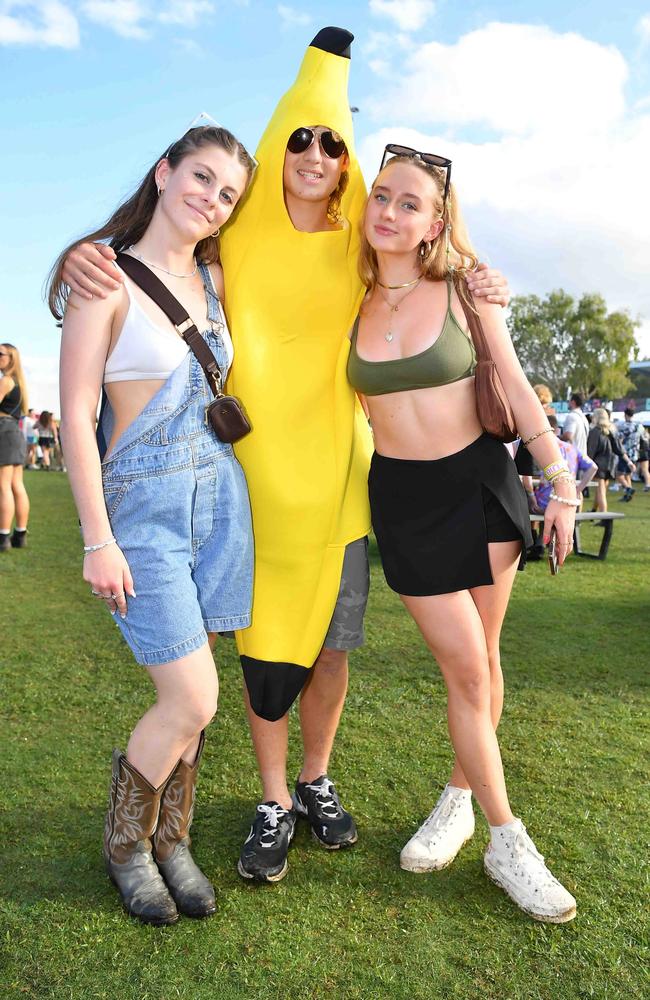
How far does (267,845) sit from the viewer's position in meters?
2.55

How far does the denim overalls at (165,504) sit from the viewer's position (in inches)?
85.6

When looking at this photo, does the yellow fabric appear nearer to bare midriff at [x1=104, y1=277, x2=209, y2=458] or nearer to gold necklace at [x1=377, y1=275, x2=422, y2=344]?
gold necklace at [x1=377, y1=275, x2=422, y2=344]

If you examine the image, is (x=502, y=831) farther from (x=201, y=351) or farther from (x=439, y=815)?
(x=201, y=351)

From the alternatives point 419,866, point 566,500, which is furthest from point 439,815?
point 566,500

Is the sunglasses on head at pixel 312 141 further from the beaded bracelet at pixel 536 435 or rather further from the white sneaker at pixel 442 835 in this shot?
the white sneaker at pixel 442 835

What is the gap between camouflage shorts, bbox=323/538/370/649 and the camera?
2654mm

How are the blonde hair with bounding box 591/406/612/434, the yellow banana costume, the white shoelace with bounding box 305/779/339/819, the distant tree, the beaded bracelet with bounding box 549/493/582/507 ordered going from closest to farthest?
the beaded bracelet with bounding box 549/493/582/507 < the yellow banana costume < the white shoelace with bounding box 305/779/339/819 < the blonde hair with bounding box 591/406/612/434 < the distant tree

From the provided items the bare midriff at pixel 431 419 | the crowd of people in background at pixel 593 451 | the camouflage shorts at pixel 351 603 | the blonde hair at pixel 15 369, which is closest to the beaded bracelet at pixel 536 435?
the bare midriff at pixel 431 419

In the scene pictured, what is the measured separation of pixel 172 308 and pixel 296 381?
1.55 ft

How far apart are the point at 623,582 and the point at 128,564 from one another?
20.3 ft

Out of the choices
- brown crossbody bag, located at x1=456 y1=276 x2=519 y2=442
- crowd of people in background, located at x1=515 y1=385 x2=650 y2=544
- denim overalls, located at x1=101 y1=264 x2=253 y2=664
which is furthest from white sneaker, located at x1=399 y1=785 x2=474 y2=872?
brown crossbody bag, located at x1=456 y1=276 x2=519 y2=442

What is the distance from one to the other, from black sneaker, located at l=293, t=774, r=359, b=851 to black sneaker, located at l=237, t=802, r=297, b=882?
0.11 meters

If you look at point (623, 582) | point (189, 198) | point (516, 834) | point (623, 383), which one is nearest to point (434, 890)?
point (516, 834)

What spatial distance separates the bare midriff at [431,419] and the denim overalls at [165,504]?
1.79ft
